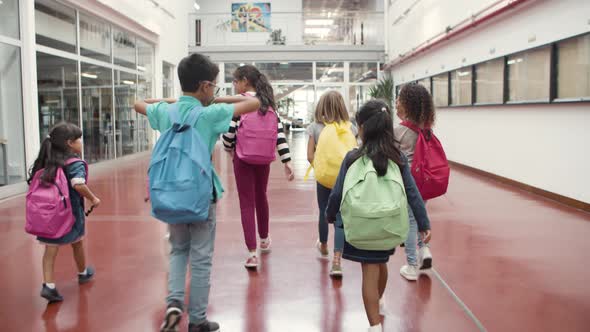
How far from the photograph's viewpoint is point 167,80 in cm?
1802

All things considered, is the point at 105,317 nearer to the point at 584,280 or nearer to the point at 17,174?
the point at 584,280

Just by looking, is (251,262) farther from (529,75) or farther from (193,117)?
(529,75)

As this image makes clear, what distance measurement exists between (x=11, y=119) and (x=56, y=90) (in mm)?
1720

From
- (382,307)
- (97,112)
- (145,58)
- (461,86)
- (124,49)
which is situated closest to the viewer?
(382,307)

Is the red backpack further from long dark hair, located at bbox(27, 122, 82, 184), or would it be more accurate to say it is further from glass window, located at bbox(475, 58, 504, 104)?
glass window, located at bbox(475, 58, 504, 104)

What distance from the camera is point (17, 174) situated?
26.1 feet

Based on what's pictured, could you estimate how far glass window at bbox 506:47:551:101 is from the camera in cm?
763

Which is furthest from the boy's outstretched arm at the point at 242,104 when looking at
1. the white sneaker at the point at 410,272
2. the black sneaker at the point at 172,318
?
the white sneaker at the point at 410,272

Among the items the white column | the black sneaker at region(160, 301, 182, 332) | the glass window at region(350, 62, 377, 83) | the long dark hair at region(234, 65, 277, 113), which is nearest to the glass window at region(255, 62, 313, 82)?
the glass window at region(350, 62, 377, 83)

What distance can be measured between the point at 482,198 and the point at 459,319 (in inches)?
184

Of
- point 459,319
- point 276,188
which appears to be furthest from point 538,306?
point 276,188

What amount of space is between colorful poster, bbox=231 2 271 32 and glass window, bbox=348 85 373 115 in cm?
442

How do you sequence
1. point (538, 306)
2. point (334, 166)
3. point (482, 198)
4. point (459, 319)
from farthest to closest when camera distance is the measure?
point (482, 198) → point (334, 166) → point (538, 306) → point (459, 319)

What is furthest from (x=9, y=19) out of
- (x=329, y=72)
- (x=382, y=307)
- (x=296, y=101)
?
(x=296, y=101)
